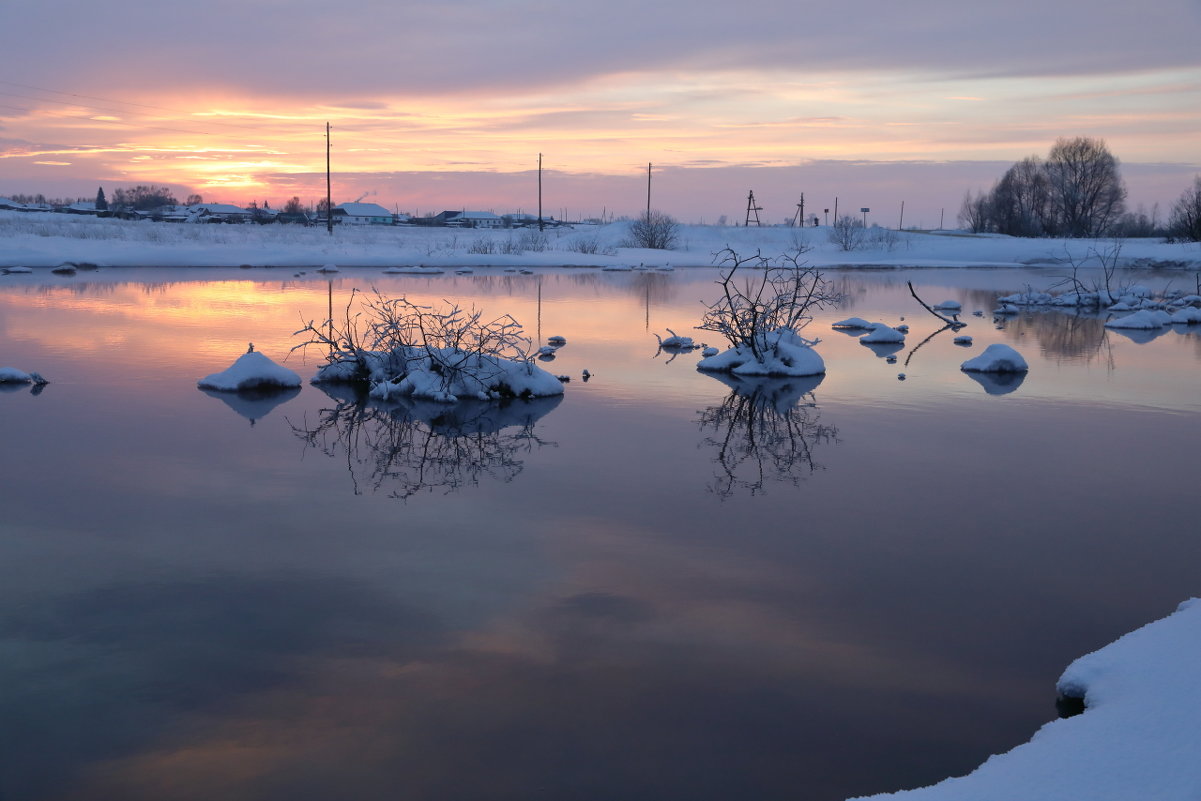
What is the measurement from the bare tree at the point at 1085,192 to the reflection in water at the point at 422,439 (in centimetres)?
8545

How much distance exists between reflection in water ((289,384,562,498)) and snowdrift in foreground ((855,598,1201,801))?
5423 mm

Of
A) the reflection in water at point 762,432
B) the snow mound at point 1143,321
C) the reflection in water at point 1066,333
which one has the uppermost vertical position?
the snow mound at point 1143,321

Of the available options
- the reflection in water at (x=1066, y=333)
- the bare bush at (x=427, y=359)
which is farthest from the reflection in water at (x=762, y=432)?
the reflection in water at (x=1066, y=333)

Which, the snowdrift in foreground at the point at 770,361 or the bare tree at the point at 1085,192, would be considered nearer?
the snowdrift in foreground at the point at 770,361

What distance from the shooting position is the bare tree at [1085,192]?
289 feet

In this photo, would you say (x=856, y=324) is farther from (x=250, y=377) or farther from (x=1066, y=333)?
(x=250, y=377)

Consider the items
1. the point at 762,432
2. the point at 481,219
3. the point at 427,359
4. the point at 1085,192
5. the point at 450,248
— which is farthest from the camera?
the point at 481,219

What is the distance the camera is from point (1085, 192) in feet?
292

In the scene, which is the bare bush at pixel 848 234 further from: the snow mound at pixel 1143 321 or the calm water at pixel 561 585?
the calm water at pixel 561 585

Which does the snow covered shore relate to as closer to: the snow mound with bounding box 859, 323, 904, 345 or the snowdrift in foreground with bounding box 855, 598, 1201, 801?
the snow mound with bounding box 859, 323, 904, 345

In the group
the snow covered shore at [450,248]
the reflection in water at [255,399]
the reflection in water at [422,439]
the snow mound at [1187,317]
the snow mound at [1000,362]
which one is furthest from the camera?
the snow covered shore at [450,248]

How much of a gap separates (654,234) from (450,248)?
13847mm

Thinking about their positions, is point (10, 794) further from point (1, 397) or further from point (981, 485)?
point (1, 397)

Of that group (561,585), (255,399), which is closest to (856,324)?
(255,399)
